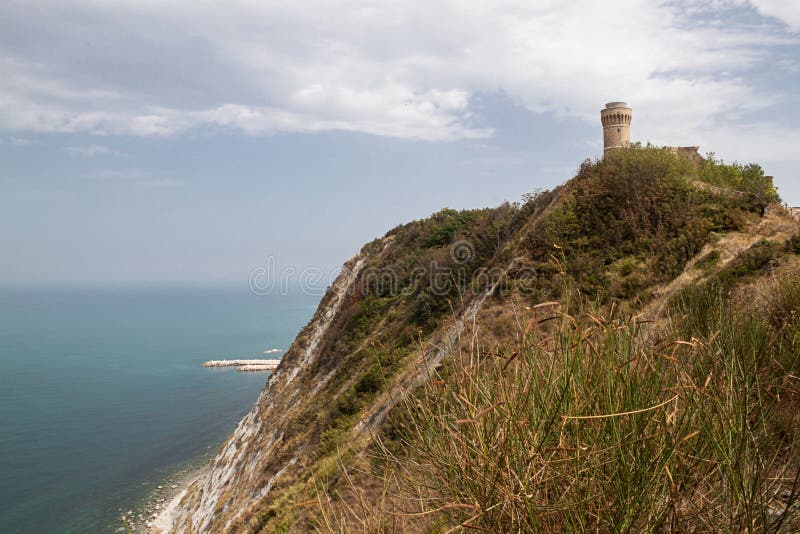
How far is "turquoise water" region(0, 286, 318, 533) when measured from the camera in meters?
41.3

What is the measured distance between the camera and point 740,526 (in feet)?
7.87

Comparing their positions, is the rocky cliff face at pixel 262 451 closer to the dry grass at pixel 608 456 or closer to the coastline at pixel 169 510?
the coastline at pixel 169 510

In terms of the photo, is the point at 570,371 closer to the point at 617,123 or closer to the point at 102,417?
the point at 617,123

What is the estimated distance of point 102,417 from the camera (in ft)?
216

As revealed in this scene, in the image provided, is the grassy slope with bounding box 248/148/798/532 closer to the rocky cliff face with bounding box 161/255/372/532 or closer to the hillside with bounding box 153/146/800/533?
the hillside with bounding box 153/146/800/533

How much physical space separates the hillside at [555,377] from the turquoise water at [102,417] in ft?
44.0

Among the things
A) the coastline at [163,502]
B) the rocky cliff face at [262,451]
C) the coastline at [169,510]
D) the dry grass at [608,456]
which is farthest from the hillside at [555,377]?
the coastline at [163,502]

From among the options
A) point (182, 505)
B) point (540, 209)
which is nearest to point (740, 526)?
point (540, 209)

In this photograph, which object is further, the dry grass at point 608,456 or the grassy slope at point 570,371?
the grassy slope at point 570,371

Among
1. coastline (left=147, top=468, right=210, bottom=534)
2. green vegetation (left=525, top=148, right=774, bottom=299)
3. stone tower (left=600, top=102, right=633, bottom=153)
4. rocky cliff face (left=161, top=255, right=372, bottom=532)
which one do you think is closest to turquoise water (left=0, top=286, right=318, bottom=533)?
coastline (left=147, top=468, right=210, bottom=534)

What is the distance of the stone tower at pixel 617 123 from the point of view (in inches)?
1172

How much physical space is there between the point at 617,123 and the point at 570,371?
3188 cm

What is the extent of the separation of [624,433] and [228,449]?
119ft

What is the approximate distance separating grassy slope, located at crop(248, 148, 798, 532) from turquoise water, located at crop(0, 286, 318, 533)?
29.9 metres
